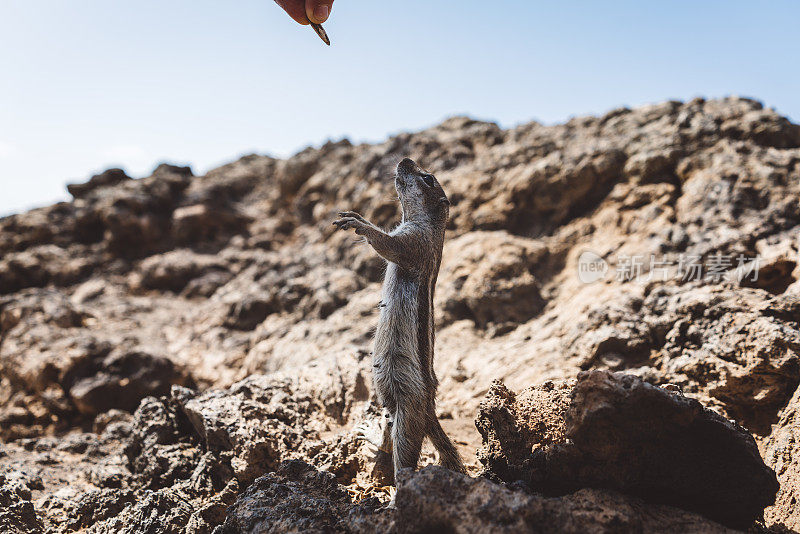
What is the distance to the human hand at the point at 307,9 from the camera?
11.9 feet

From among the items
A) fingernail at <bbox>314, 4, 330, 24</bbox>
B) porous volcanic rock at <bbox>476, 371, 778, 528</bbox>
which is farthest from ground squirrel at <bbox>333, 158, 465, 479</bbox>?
fingernail at <bbox>314, 4, 330, 24</bbox>

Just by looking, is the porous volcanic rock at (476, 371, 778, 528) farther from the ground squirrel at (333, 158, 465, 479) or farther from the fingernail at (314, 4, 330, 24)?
the fingernail at (314, 4, 330, 24)

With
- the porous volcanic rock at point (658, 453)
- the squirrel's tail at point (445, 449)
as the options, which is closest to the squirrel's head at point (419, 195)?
the squirrel's tail at point (445, 449)

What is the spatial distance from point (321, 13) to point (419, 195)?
83.2 inches

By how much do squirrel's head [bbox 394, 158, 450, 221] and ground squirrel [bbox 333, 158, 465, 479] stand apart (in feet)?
1.13

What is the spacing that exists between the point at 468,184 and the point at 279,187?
8.06m

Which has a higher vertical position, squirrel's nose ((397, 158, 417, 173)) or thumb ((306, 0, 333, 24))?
thumb ((306, 0, 333, 24))

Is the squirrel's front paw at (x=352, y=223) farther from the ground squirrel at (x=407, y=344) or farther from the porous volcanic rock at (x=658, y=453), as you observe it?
the porous volcanic rock at (x=658, y=453)

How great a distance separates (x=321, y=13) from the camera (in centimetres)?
369

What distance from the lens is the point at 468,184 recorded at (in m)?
10.9

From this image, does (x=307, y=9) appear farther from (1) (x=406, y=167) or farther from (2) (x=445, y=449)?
(2) (x=445, y=449)

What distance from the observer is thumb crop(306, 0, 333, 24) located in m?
3.61

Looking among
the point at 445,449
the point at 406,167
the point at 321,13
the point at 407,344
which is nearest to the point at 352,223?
the point at 407,344

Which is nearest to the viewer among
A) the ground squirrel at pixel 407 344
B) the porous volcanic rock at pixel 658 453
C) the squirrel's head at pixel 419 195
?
the porous volcanic rock at pixel 658 453
